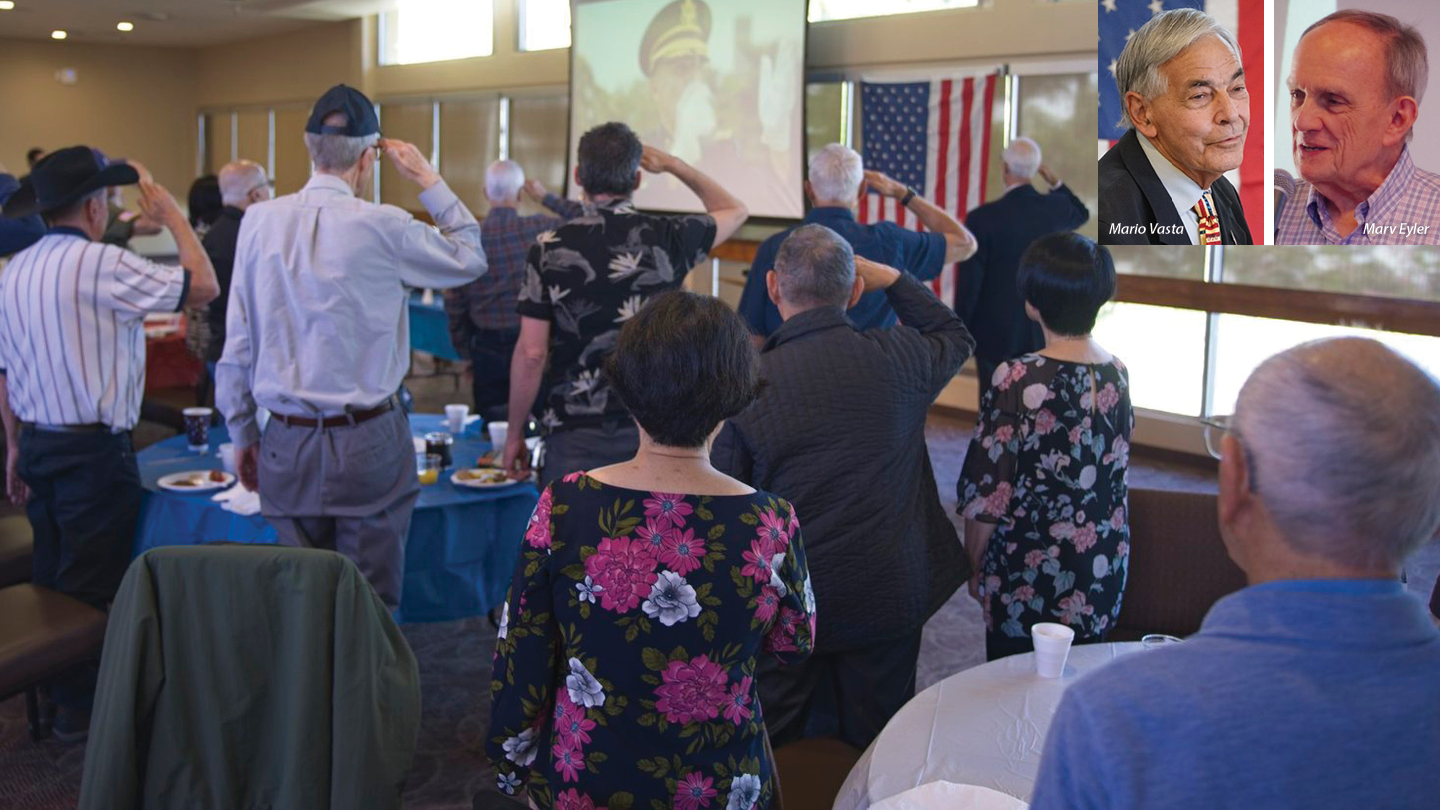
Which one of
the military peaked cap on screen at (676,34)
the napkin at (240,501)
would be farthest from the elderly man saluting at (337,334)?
the military peaked cap on screen at (676,34)

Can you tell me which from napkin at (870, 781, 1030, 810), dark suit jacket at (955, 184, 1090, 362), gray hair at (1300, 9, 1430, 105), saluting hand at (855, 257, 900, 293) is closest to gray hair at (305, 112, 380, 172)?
saluting hand at (855, 257, 900, 293)

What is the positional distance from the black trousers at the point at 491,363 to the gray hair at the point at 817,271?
274cm

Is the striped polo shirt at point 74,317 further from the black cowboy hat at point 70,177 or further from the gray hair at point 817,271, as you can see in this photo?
the gray hair at point 817,271

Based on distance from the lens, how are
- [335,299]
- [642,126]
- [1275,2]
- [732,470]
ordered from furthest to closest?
[642,126]
[335,299]
[1275,2]
[732,470]

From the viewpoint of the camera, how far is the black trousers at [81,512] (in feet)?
11.0

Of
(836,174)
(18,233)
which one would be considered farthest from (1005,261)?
(18,233)

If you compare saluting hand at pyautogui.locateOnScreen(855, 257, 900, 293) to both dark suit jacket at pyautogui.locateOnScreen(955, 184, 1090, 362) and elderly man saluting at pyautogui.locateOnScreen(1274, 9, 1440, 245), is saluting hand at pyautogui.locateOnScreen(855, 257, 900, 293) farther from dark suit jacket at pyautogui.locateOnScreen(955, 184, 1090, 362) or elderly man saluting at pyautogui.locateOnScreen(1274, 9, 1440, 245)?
dark suit jacket at pyautogui.locateOnScreen(955, 184, 1090, 362)

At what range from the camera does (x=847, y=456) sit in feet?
8.02

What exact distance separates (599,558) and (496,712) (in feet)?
1.04

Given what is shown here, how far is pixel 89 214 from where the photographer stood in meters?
3.34

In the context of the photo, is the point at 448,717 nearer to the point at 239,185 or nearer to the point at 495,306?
the point at 495,306

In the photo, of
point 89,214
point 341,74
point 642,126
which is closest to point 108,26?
point 341,74

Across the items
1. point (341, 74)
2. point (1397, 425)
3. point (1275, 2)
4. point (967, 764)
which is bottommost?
point (967, 764)

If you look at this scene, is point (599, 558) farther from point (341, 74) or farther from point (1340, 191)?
point (341, 74)
